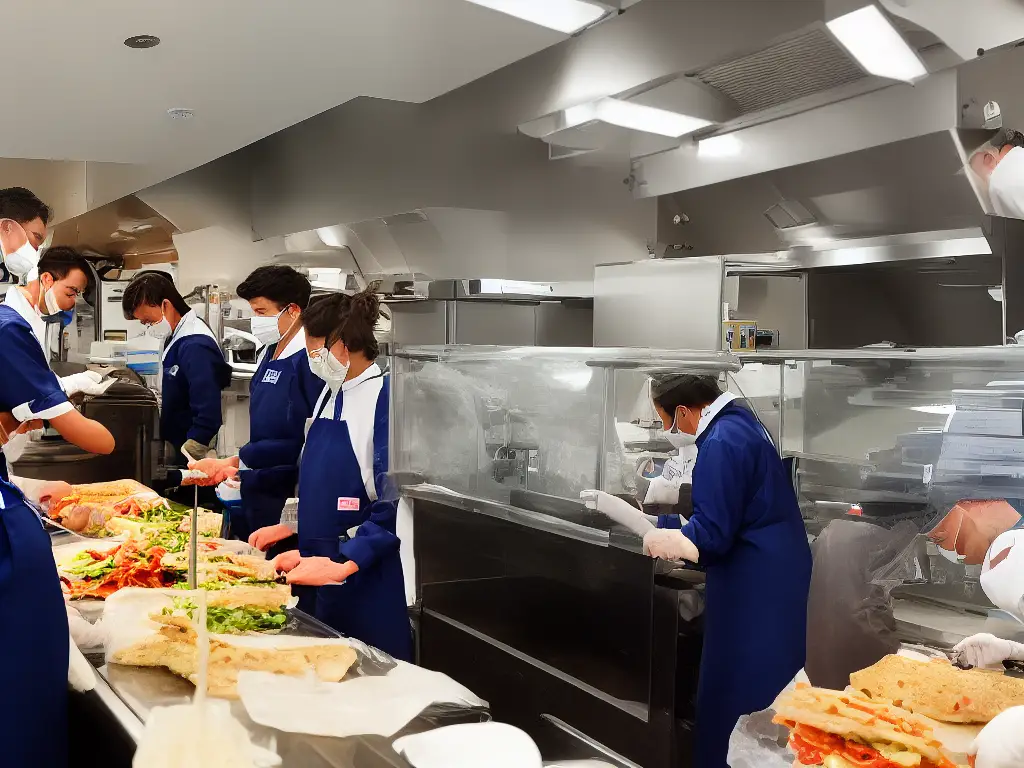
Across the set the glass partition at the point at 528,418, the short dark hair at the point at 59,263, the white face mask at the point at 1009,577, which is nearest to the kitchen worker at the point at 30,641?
the glass partition at the point at 528,418

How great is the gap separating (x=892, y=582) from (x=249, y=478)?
2.41 m

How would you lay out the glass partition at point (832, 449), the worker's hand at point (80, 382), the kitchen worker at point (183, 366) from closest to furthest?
the glass partition at point (832, 449), the worker's hand at point (80, 382), the kitchen worker at point (183, 366)

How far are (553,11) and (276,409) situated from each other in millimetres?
1816

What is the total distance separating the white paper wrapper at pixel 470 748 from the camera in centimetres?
135

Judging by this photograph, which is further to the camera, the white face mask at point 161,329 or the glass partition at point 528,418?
the white face mask at point 161,329

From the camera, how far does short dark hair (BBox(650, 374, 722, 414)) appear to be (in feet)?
7.89

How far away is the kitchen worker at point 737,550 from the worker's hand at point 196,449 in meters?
2.63

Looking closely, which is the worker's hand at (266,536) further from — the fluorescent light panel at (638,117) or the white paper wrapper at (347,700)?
the fluorescent light panel at (638,117)

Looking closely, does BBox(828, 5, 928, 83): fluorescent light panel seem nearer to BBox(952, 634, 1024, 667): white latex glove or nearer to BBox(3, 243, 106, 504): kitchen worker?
BBox(952, 634, 1024, 667): white latex glove

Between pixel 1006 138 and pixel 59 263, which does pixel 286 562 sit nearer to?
pixel 1006 138

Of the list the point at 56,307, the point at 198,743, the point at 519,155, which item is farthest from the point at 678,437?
the point at 56,307

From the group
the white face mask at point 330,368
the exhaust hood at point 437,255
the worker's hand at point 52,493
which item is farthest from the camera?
the exhaust hood at point 437,255

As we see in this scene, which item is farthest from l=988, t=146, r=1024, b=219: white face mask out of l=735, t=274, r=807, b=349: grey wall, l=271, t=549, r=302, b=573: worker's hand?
l=271, t=549, r=302, b=573: worker's hand

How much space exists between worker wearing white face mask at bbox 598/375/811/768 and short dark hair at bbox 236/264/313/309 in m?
1.86
